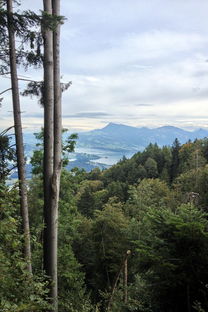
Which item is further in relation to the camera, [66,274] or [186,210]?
[66,274]

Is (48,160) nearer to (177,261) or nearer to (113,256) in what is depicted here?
(177,261)

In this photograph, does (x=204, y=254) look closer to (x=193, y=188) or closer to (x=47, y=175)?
(x=47, y=175)

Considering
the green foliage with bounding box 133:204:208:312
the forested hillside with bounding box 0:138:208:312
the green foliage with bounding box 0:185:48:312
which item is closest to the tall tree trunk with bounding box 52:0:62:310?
the forested hillside with bounding box 0:138:208:312

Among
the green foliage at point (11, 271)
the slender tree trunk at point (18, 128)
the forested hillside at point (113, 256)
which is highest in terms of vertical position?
the slender tree trunk at point (18, 128)

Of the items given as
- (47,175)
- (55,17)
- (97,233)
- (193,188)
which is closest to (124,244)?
(97,233)

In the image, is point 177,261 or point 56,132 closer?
point 56,132

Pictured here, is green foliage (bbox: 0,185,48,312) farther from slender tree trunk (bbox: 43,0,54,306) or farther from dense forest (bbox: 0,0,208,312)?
slender tree trunk (bbox: 43,0,54,306)

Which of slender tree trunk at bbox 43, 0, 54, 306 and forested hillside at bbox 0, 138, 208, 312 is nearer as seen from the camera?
forested hillside at bbox 0, 138, 208, 312

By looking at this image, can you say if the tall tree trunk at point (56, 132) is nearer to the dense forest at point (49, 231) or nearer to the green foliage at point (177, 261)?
the dense forest at point (49, 231)

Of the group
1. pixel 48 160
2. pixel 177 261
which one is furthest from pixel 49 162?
pixel 177 261

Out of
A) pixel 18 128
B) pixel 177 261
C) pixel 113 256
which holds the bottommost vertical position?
pixel 113 256

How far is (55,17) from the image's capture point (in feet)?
14.2

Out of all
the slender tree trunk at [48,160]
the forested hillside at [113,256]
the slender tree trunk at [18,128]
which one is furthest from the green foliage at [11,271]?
the slender tree trunk at [18,128]

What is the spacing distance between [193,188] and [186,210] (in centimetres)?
2554
